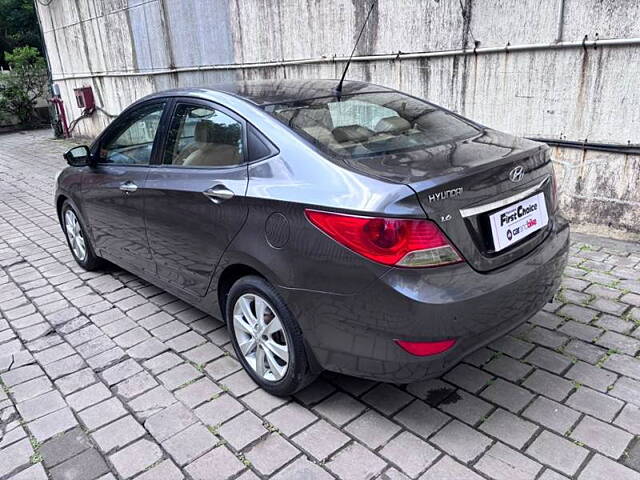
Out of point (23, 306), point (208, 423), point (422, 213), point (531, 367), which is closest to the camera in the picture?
point (422, 213)

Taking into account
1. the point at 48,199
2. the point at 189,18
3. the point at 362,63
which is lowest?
the point at 48,199

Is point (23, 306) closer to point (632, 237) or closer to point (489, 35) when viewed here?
point (489, 35)

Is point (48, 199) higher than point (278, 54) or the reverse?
the reverse

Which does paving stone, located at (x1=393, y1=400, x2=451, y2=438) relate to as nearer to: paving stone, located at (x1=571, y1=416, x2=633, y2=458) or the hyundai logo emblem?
paving stone, located at (x1=571, y1=416, x2=633, y2=458)

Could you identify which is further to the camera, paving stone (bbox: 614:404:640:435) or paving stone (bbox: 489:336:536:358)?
paving stone (bbox: 489:336:536:358)

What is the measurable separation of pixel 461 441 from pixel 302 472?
74cm

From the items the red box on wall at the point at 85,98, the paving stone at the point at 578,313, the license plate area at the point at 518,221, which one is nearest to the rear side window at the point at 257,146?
the license plate area at the point at 518,221

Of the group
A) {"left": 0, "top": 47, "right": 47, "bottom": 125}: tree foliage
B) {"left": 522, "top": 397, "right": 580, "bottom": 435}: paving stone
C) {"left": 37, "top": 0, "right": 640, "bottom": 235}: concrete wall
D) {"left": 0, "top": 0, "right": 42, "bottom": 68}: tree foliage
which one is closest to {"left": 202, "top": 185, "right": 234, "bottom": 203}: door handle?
{"left": 522, "top": 397, "right": 580, "bottom": 435}: paving stone

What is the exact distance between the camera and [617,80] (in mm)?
4277

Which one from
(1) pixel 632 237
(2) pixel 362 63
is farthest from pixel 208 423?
(2) pixel 362 63

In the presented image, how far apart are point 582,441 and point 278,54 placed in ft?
21.0

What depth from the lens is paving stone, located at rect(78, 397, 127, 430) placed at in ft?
8.68

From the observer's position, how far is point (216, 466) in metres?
2.31

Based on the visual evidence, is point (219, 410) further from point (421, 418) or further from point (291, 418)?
point (421, 418)
